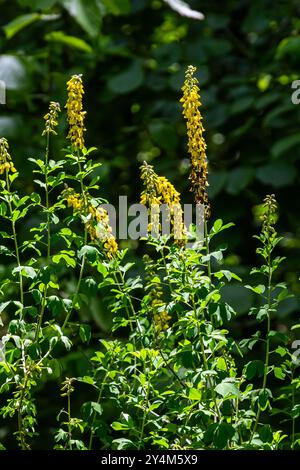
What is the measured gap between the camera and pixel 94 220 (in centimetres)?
125

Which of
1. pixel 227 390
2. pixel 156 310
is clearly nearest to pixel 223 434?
pixel 227 390

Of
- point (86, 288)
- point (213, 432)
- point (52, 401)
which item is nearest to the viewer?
point (213, 432)

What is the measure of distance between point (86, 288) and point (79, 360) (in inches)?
33.9

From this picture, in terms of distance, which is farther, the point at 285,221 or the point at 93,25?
the point at 285,221

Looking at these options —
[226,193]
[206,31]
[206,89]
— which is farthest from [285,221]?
[206,31]

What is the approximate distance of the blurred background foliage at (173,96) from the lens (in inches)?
93.5

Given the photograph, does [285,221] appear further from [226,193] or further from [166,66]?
[166,66]

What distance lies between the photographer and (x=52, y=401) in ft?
7.71

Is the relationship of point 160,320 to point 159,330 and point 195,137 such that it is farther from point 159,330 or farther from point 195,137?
point 195,137

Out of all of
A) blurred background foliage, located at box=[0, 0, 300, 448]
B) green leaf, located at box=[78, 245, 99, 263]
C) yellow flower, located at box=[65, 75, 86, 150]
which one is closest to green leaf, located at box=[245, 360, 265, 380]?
green leaf, located at box=[78, 245, 99, 263]

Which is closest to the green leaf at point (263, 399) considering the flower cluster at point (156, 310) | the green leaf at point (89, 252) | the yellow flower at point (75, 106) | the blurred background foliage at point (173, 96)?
the flower cluster at point (156, 310)

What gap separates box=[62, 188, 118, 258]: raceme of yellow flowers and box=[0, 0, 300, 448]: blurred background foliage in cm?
95

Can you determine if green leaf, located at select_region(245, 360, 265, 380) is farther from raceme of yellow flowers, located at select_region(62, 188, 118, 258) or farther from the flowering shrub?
raceme of yellow flowers, located at select_region(62, 188, 118, 258)

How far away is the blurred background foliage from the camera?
238 cm
